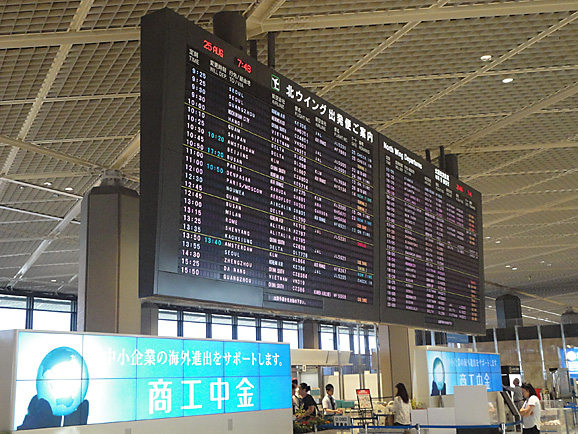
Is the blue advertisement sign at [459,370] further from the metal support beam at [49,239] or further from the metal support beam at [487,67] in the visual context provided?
the metal support beam at [49,239]

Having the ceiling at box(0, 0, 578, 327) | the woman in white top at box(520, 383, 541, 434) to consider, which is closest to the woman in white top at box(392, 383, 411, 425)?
the woman in white top at box(520, 383, 541, 434)

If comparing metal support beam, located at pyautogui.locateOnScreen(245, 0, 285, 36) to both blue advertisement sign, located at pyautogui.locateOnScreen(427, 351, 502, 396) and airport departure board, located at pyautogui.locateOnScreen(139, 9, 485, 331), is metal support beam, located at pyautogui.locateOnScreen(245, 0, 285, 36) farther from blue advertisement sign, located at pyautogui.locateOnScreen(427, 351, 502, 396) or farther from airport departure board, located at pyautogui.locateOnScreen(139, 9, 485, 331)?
blue advertisement sign, located at pyautogui.locateOnScreen(427, 351, 502, 396)

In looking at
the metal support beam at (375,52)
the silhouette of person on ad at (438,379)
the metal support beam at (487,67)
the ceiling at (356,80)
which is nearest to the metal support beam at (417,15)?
the ceiling at (356,80)

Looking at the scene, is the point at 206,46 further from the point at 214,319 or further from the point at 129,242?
the point at 214,319

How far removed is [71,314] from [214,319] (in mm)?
6234

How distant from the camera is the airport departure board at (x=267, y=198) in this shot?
4.37m

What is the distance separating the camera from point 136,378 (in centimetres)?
702

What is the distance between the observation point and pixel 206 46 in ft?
15.7

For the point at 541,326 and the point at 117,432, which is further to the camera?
the point at 541,326

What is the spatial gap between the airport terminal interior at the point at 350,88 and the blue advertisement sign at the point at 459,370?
3209 mm

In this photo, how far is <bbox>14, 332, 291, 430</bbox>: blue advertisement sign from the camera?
597cm

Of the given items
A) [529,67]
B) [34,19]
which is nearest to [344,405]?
[529,67]

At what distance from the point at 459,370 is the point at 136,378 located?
1012 centimetres

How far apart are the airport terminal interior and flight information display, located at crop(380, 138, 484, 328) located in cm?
28
